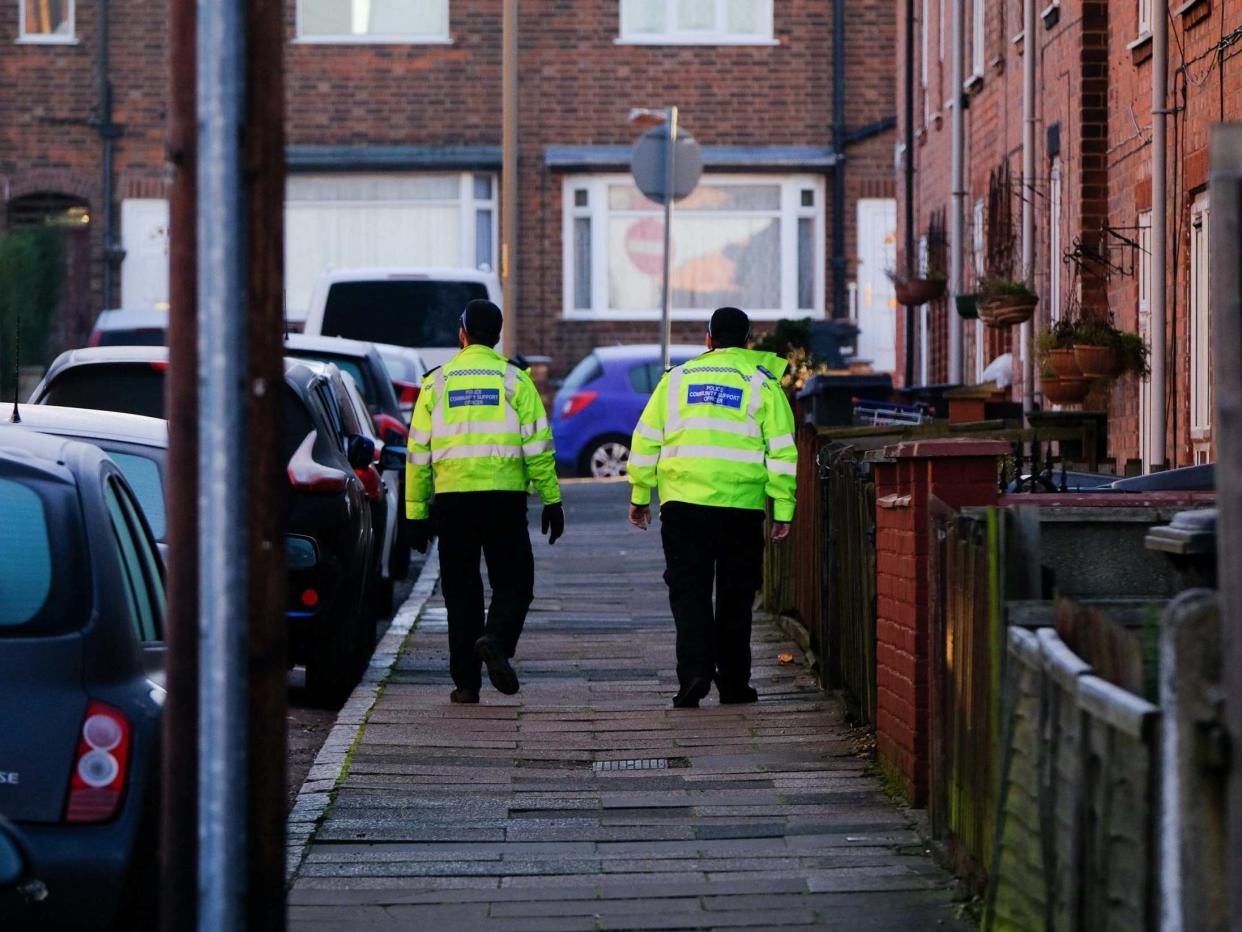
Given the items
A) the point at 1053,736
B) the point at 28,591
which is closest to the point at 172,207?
the point at 28,591

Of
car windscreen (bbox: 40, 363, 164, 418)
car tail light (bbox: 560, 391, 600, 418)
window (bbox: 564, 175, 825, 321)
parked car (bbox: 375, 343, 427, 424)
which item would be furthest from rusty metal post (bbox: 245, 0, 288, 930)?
window (bbox: 564, 175, 825, 321)

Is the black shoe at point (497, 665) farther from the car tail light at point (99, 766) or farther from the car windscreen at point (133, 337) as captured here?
the car windscreen at point (133, 337)

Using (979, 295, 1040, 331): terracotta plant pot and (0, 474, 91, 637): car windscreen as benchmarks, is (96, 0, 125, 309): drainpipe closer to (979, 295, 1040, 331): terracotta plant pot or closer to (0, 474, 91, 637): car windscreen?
(979, 295, 1040, 331): terracotta plant pot

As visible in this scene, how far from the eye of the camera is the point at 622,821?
7.71 meters

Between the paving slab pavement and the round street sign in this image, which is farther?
the round street sign

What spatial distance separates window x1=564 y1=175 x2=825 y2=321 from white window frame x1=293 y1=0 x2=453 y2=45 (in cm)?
240

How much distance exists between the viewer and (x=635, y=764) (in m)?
8.84

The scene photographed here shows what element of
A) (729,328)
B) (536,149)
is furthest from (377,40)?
(729,328)

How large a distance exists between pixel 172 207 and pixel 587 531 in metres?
14.9

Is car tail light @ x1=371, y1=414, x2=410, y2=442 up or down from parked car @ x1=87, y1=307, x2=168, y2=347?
down

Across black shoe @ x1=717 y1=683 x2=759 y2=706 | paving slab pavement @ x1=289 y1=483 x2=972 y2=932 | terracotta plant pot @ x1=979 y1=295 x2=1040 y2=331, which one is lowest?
paving slab pavement @ x1=289 y1=483 x2=972 y2=932

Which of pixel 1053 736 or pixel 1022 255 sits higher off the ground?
pixel 1022 255

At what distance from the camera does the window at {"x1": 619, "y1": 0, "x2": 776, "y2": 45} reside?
31547mm

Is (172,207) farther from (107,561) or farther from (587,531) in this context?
(587,531)
